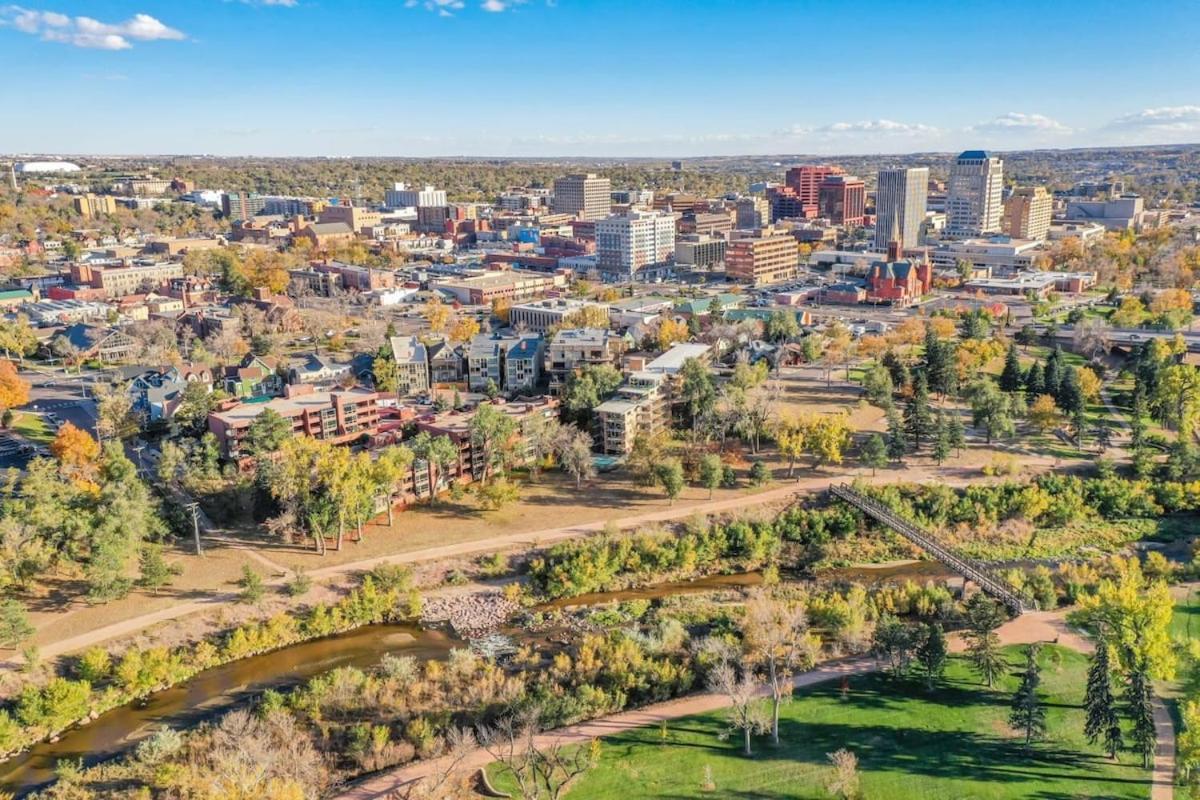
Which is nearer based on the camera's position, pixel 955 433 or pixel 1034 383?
pixel 955 433

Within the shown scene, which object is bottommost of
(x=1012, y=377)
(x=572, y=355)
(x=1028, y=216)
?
(x=1012, y=377)

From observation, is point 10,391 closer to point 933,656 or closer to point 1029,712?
point 933,656

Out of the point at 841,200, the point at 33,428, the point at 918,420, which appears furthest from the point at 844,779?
the point at 841,200

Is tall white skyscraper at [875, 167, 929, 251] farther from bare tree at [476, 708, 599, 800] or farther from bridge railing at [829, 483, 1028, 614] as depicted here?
bare tree at [476, 708, 599, 800]

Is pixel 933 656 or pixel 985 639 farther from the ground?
pixel 985 639

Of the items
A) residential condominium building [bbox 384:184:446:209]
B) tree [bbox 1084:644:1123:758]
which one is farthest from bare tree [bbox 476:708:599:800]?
residential condominium building [bbox 384:184:446:209]

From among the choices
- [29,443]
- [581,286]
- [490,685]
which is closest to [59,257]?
[581,286]
